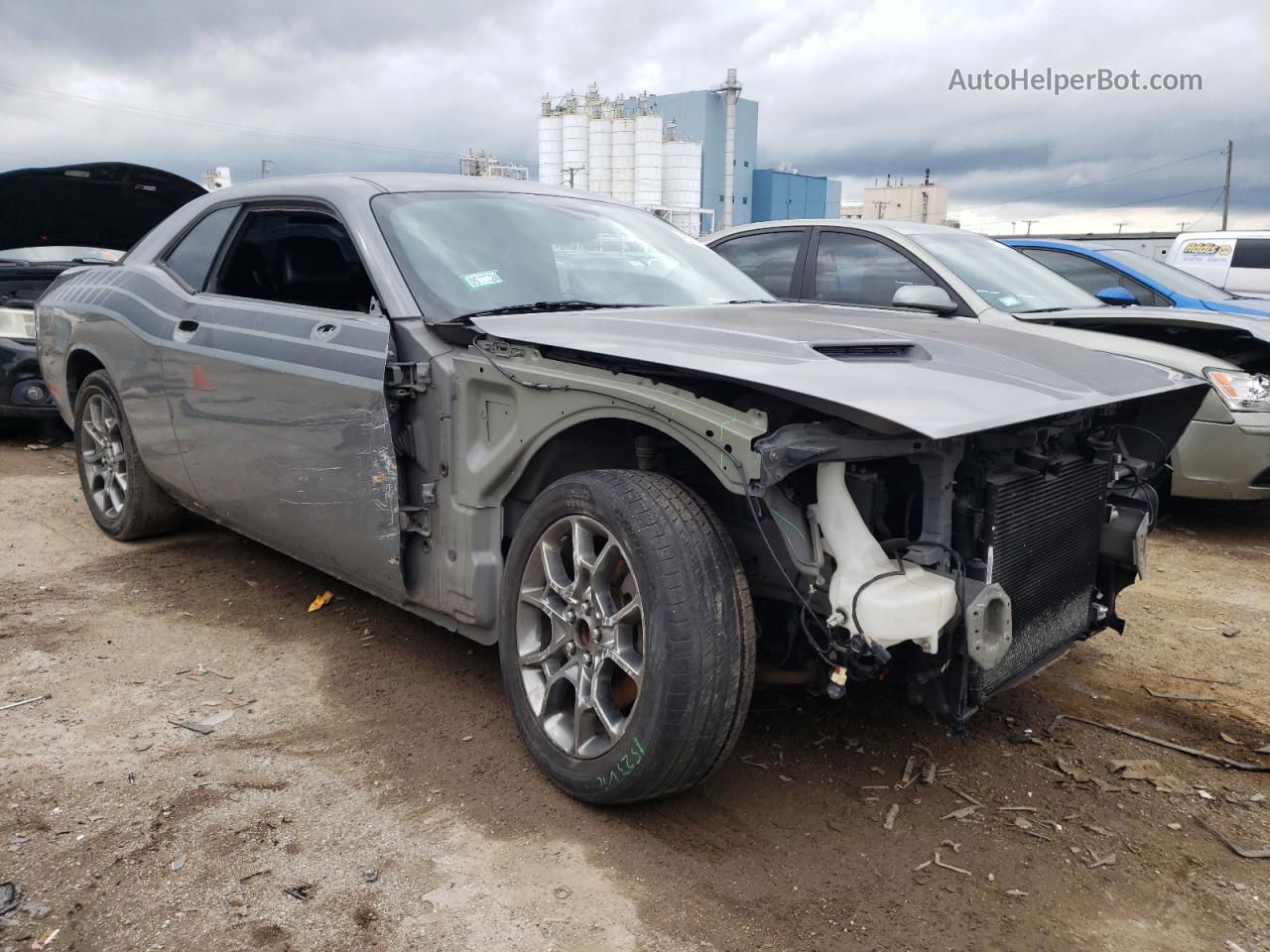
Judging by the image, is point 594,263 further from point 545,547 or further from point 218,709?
point 218,709

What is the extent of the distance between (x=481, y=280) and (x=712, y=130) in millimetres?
40085

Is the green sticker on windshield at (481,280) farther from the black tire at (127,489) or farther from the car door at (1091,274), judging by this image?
the car door at (1091,274)

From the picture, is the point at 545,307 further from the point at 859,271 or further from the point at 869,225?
the point at 869,225

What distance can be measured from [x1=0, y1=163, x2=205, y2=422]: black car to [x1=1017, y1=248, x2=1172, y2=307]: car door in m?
6.35

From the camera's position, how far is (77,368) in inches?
199

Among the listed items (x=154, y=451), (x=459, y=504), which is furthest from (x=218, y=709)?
(x=154, y=451)

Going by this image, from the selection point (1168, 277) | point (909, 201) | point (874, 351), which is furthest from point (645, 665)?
point (909, 201)

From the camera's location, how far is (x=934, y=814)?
2701mm

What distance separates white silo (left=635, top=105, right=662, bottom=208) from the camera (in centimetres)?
3762

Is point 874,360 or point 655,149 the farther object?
point 655,149

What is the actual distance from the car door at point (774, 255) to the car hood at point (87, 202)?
367 centimetres

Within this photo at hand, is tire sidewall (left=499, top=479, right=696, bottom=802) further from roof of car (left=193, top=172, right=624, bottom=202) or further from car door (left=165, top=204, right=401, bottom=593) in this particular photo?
roof of car (left=193, top=172, right=624, bottom=202)

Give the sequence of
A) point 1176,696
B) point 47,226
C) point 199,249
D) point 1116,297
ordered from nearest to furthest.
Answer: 1. point 1176,696
2. point 199,249
3. point 1116,297
4. point 47,226

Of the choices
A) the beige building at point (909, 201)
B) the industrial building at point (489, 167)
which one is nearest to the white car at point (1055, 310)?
the industrial building at point (489, 167)
